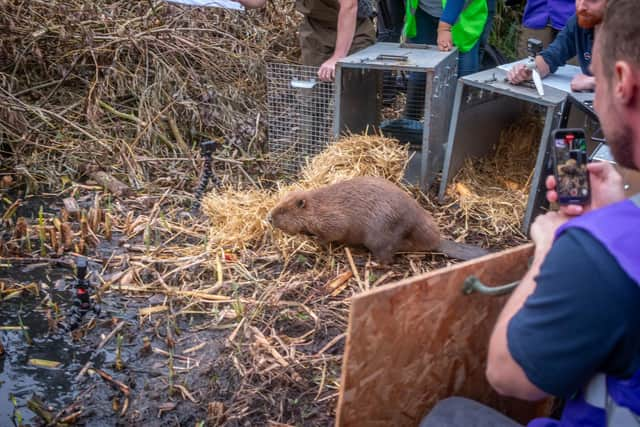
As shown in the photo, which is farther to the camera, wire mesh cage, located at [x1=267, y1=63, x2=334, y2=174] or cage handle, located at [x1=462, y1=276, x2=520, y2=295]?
wire mesh cage, located at [x1=267, y1=63, x2=334, y2=174]

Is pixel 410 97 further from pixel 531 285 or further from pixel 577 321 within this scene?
pixel 577 321

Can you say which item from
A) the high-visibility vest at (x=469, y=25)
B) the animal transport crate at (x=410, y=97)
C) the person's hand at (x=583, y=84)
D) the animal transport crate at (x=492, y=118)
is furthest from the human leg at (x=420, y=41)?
the person's hand at (x=583, y=84)

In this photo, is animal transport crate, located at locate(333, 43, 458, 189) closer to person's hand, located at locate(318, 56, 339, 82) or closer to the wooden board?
person's hand, located at locate(318, 56, 339, 82)

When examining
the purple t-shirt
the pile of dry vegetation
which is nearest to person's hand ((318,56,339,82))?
the pile of dry vegetation

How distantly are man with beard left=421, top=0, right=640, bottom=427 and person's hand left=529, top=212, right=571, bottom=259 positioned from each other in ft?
0.36

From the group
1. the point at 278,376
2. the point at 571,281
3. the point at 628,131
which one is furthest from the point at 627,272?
the point at 278,376

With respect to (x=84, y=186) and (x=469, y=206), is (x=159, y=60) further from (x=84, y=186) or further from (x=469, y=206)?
(x=469, y=206)

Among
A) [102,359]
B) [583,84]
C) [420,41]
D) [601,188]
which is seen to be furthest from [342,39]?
[601,188]

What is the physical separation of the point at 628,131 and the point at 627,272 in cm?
32

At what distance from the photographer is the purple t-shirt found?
Answer: 4961mm

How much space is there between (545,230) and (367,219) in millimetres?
2281

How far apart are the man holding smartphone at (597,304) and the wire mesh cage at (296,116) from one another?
383cm

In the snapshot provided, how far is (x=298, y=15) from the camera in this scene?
7.00 meters

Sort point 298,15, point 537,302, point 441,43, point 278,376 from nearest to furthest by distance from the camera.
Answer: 1. point 537,302
2. point 278,376
3. point 441,43
4. point 298,15
